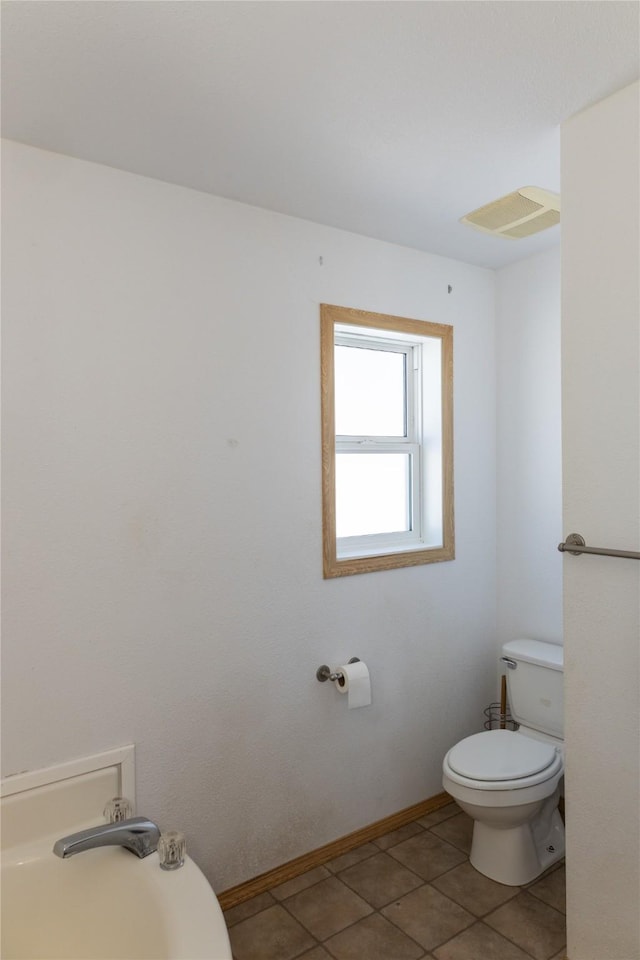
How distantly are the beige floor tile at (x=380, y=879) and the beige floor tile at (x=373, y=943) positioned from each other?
0.33ft

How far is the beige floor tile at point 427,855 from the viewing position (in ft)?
7.40

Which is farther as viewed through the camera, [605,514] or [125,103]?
[605,514]

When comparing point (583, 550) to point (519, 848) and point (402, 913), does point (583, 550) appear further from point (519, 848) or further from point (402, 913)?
point (402, 913)

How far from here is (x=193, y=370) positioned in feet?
6.63

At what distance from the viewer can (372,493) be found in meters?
2.67

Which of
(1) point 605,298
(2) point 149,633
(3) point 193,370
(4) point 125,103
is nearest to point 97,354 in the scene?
(3) point 193,370

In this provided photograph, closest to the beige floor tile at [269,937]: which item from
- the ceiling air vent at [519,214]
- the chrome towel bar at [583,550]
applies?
the chrome towel bar at [583,550]

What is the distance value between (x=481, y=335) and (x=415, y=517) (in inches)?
35.4

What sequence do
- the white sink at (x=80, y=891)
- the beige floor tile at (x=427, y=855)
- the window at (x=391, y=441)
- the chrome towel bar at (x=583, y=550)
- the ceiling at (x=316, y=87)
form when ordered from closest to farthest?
1. the ceiling at (x=316, y=87)
2. the white sink at (x=80, y=891)
3. the chrome towel bar at (x=583, y=550)
4. the beige floor tile at (x=427, y=855)
5. the window at (x=391, y=441)

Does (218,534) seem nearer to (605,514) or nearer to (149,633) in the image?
(149,633)

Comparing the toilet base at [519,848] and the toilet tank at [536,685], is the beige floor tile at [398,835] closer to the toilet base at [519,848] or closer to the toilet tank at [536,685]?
the toilet base at [519,848]

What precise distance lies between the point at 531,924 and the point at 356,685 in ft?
2.96

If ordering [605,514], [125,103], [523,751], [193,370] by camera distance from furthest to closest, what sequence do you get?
[523,751] → [193,370] → [605,514] → [125,103]

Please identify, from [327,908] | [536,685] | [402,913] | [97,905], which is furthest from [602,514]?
[97,905]
